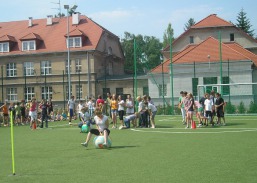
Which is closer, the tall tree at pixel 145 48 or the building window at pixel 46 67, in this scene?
the building window at pixel 46 67

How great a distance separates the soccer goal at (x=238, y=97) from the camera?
30.5 meters

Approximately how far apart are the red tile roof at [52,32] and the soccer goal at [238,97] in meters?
21.7

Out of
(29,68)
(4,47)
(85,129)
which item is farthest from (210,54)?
(4,47)

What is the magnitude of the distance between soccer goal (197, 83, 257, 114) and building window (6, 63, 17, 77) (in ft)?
96.8

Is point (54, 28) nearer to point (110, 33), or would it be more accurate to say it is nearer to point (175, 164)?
point (110, 33)

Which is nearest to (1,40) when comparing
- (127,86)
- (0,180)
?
(127,86)

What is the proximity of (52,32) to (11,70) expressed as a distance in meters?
8.09

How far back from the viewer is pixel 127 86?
48.2m

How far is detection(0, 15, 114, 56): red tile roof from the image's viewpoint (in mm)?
51500

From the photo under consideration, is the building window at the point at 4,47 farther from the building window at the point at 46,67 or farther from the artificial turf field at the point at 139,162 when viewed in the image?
the artificial turf field at the point at 139,162

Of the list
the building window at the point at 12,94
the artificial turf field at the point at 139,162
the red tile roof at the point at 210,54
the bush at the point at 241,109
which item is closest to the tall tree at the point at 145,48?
the building window at the point at 12,94

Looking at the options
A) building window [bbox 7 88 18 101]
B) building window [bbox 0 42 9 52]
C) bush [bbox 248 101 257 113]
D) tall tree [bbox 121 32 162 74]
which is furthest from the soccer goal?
tall tree [bbox 121 32 162 74]

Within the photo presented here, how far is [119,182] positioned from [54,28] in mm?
50353

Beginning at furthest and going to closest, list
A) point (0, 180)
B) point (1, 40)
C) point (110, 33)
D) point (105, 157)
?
point (110, 33)
point (1, 40)
point (105, 157)
point (0, 180)
